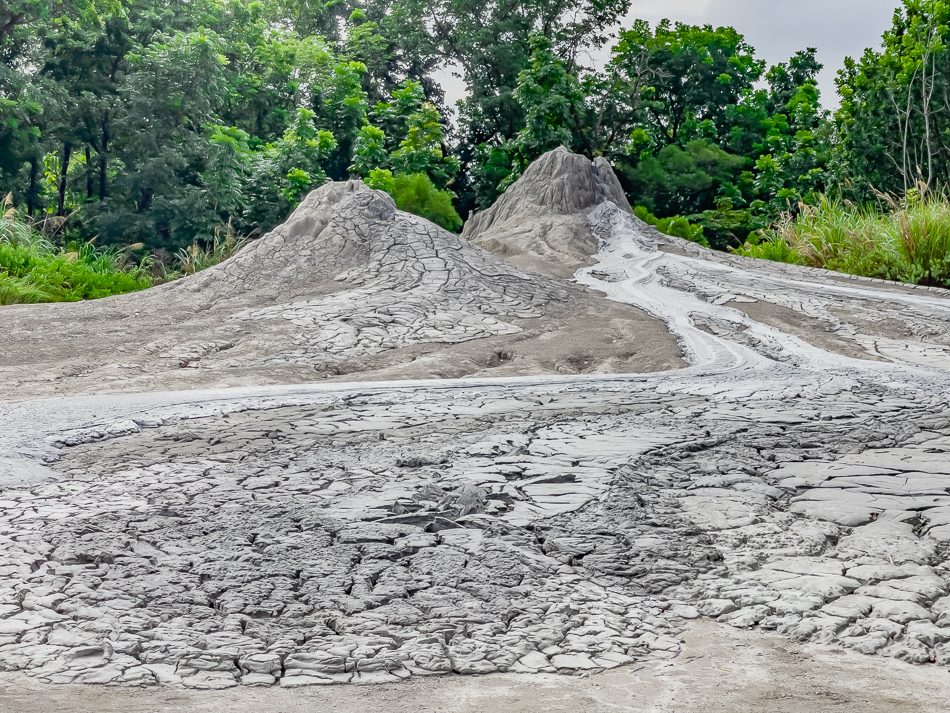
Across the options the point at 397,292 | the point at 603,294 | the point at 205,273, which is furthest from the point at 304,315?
the point at 603,294

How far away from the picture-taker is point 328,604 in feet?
7.29

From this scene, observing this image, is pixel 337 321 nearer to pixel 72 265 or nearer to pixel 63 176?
pixel 72 265

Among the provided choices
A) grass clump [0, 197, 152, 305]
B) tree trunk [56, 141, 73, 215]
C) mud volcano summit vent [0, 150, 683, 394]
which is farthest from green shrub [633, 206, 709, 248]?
tree trunk [56, 141, 73, 215]

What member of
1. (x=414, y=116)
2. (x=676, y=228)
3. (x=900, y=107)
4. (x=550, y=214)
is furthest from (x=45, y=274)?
(x=900, y=107)

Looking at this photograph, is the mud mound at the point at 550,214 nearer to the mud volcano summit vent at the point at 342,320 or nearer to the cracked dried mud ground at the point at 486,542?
the mud volcano summit vent at the point at 342,320

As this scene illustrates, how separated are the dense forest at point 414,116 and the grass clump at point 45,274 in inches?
27.5

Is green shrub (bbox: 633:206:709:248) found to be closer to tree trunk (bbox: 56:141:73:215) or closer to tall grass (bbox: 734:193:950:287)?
tall grass (bbox: 734:193:950:287)

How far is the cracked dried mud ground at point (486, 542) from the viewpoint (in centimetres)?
190

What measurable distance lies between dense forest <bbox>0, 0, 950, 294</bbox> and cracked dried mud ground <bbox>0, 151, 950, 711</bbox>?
8.72 meters

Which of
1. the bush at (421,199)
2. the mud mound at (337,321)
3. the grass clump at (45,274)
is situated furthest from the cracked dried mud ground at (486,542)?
the bush at (421,199)

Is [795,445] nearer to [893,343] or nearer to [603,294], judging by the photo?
[893,343]

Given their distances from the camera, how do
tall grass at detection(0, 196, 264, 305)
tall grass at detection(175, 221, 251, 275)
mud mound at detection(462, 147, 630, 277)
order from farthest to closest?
tall grass at detection(175, 221, 251, 275) → mud mound at detection(462, 147, 630, 277) → tall grass at detection(0, 196, 264, 305)

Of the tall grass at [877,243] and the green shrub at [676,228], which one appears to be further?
the green shrub at [676,228]

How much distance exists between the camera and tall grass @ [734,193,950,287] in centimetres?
941
